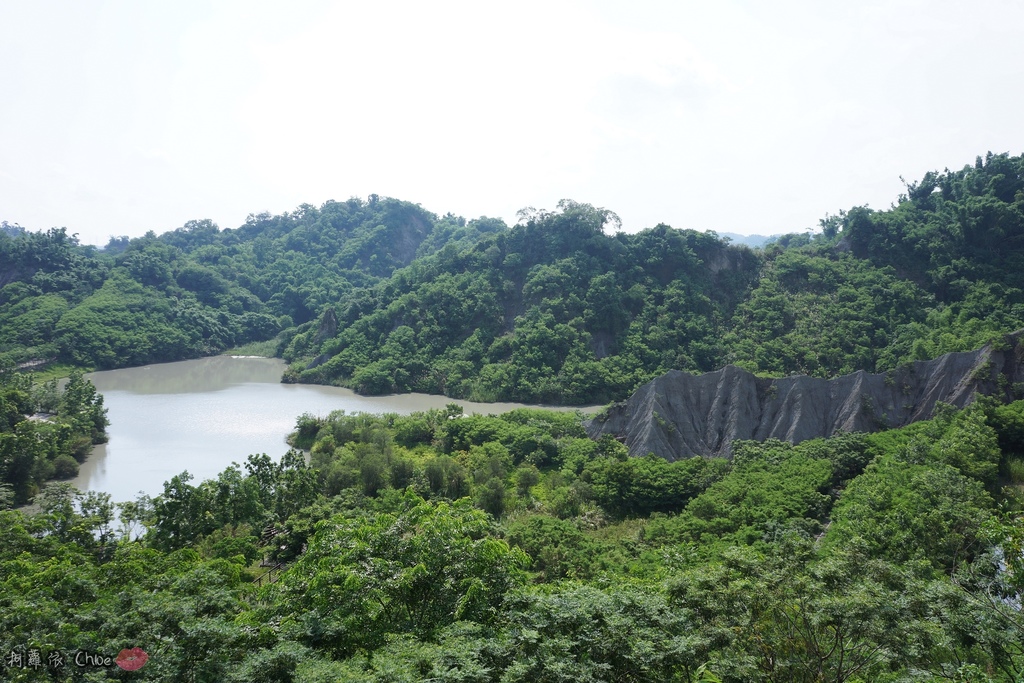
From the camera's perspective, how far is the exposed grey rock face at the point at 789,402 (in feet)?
64.8

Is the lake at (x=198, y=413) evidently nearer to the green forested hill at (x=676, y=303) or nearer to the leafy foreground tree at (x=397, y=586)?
the green forested hill at (x=676, y=303)

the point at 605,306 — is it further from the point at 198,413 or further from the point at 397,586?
the point at 397,586

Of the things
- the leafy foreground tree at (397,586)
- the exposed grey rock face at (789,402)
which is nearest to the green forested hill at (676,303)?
the exposed grey rock face at (789,402)

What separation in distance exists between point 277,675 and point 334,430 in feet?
57.6

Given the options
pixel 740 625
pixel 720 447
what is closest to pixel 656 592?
pixel 740 625

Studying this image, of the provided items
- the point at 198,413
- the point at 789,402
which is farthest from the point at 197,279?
the point at 789,402

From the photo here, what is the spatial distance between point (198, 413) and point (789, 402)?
25.0 metres

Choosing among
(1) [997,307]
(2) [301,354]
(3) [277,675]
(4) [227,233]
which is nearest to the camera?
(3) [277,675]

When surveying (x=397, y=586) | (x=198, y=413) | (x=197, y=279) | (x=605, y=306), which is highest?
(x=197, y=279)

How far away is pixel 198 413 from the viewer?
28891 millimetres

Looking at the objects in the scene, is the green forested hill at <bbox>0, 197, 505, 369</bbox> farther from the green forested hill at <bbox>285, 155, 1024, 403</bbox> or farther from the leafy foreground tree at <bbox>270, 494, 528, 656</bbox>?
the leafy foreground tree at <bbox>270, 494, 528, 656</bbox>

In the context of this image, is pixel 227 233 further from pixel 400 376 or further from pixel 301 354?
pixel 400 376

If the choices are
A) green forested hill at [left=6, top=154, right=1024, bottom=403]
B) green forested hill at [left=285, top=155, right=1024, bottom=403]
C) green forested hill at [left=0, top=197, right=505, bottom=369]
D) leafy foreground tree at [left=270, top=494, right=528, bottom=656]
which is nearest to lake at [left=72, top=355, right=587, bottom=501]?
green forested hill at [left=6, top=154, right=1024, bottom=403]

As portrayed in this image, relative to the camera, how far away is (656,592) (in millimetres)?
7773
